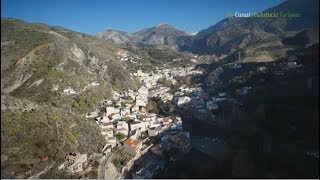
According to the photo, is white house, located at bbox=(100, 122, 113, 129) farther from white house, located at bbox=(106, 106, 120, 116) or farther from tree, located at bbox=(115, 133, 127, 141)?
white house, located at bbox=(106, 106, 120, 116)

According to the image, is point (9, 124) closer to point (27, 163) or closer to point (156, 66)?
point (27, 163)

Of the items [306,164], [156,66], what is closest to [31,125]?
[306,164]

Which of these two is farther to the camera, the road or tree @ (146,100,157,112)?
tree @ (146,100,157,112)

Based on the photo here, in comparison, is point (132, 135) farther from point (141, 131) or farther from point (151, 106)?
point (151, 106)

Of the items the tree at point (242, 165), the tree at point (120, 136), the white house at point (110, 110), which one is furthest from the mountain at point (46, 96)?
the tree at point (242, 165)

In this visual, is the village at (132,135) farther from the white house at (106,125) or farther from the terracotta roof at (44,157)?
the terracotta roof at (44,157)

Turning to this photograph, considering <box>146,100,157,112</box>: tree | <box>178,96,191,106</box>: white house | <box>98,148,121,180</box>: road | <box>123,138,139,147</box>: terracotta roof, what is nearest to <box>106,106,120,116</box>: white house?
<box>146,100,157,112</box>: tree
